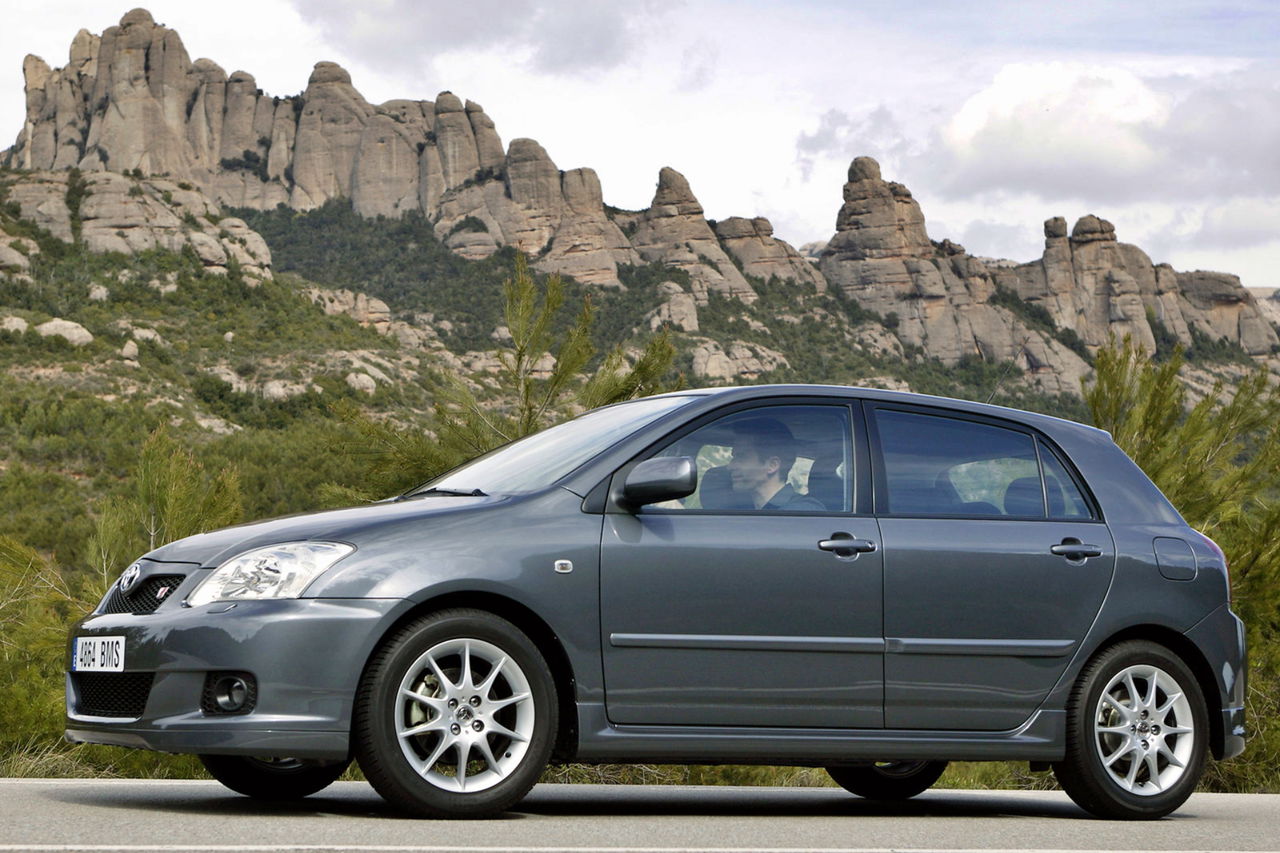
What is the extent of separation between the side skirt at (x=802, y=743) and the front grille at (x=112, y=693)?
1503 millimetres

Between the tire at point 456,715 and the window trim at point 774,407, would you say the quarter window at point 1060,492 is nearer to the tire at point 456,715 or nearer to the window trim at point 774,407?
the window trim at point 774,407

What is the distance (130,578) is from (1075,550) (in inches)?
146

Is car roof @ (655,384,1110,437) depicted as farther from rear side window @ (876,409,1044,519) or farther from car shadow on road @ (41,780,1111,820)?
car shadow on road @ (41,780,1111,820)

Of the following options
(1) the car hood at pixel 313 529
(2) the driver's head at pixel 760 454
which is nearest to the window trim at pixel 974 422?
(2) the driver's head at pixel 760 454

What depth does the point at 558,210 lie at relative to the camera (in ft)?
459

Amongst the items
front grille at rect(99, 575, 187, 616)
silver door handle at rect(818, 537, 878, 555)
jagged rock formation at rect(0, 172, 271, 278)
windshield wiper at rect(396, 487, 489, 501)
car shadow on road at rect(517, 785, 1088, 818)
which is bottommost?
car shadow on road at rect(517, 785, 1088, 818)

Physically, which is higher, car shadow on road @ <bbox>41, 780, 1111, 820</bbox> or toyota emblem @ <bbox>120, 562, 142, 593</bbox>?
toyota emblem @ <bbox>120, 562, 142, 593</bbox>

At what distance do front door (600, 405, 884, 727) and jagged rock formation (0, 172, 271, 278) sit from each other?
8314cm

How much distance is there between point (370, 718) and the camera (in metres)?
5.07

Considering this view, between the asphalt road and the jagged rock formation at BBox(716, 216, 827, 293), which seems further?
the jagged rock formation at BBox(716, 216, 827, 293)

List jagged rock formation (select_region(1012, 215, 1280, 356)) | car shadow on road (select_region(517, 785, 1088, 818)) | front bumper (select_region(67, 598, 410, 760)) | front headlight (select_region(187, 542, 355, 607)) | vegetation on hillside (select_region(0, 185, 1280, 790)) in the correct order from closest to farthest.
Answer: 1. front bumper (select_region(67, 598, 410, 760))
2. front headlight (select_region(187, 542, 355, 607))
3. car shadow on road (select_region(517, 785, 1088, 818))
4. vegetation on hillside (select_region(0, 185, 1280, 790))
5. jagged rock formation (select_region(1012, 215, 1280, 356))

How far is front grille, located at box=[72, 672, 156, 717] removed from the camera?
5211 millimetres

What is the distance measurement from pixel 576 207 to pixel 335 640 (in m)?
137

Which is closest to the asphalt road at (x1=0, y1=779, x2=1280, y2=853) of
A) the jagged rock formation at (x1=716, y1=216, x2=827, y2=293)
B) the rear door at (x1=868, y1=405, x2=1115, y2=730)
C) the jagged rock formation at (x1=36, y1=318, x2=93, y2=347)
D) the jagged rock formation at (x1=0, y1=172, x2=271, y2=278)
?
the rear door at (x1=868, y1=405, x2=1115, y2=730)
